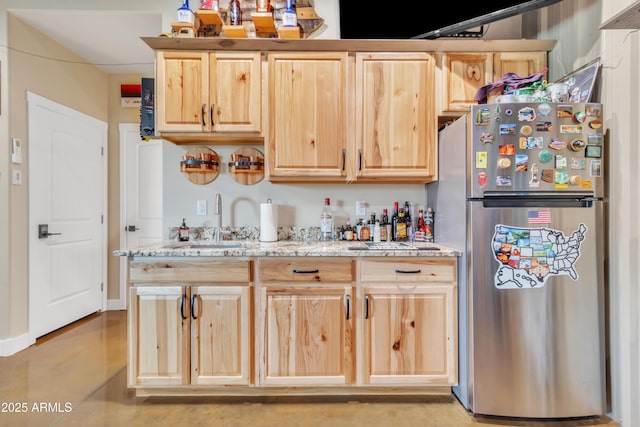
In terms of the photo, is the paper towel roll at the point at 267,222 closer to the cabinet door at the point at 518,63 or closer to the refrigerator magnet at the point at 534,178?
the refrigerator magnet at the point at 534,178

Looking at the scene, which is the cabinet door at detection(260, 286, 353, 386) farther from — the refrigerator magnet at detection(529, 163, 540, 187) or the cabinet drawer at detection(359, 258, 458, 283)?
the refrigerator magnet at detection(529, 163, 540, 187)

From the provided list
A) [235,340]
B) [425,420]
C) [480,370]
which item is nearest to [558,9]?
[480,370]

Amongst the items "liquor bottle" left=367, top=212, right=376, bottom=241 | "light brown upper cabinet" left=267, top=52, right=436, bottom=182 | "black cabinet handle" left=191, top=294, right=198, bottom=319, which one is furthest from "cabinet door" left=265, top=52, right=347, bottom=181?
"black cabinet handle" left=191, top=294, right=198, bottom=319

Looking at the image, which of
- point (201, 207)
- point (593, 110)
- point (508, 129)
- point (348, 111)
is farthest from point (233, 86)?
point (593, 110)

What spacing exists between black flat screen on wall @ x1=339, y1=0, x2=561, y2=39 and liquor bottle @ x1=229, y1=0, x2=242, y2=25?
0.71 meters

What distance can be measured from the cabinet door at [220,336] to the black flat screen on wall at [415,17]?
191cm

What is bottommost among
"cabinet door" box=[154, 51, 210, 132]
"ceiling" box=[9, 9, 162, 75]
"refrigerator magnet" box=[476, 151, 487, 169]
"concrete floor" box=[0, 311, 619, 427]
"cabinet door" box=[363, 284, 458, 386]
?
"concrete floor" box=[0, 311, 619, 427]

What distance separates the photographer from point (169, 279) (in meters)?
1.89

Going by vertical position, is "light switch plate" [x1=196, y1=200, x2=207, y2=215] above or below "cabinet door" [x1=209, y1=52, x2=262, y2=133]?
below

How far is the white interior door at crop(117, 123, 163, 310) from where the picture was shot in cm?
363

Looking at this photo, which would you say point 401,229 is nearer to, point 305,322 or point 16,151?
point 305,322

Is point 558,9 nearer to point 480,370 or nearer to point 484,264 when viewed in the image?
point 484,264

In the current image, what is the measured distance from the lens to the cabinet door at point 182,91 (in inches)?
84.2

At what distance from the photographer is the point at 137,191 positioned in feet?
12.0
